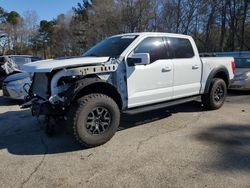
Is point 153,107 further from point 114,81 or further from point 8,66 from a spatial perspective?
point 8,66

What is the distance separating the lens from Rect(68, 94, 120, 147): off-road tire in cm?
441

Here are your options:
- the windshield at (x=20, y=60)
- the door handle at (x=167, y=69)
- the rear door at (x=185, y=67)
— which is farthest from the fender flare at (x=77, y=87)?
the windshield at (x=20, y=60)

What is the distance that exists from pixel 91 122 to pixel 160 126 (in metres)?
1.69

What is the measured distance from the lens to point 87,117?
4547 millimetres

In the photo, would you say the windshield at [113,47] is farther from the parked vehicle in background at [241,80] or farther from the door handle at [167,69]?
the parked vehicle in background at [241,80]

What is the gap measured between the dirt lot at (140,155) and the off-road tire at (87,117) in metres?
0.16

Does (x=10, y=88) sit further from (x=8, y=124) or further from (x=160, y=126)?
(x=160, y=126)

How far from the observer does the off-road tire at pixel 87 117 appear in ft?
14.5

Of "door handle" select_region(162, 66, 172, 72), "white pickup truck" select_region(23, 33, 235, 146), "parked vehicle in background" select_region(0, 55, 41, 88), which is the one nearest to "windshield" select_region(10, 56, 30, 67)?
"parked vehicle in background" select_region(0, 55, 41, 88)

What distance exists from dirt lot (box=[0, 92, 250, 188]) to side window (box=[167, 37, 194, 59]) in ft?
4.62

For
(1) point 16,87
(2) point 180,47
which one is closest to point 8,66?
(1) point 16,87

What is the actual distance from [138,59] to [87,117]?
1.33 meters

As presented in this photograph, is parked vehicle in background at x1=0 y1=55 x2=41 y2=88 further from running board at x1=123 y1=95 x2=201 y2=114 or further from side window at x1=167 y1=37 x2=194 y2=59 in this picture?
running board at x1=123 y1=95 x2=201 y2=114

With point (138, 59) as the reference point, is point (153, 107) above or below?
below
